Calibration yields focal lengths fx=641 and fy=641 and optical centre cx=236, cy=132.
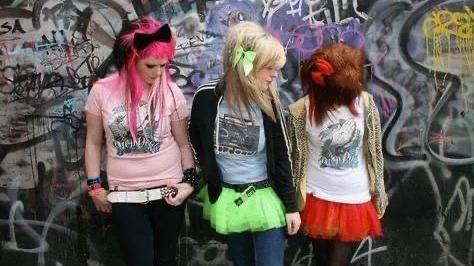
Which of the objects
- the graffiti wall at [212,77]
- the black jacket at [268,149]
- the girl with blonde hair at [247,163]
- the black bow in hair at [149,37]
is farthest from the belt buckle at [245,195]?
the graffiti wall at [212,77]

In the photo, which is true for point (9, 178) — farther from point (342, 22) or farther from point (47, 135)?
point (342, 22)

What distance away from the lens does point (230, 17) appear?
12.8 ft

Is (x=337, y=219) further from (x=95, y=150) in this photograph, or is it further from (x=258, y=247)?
(x=95, y=150)

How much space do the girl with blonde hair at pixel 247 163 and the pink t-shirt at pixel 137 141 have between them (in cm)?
18

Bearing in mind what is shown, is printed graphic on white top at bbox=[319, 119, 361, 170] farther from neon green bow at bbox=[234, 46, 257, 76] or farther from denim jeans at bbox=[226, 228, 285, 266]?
neon green bow at bbox=[234, 46, 257, 76]

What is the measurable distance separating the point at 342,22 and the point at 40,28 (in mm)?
1844

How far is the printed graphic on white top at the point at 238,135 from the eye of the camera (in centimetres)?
321

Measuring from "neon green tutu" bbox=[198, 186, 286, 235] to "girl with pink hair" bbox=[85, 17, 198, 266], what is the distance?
248 mm

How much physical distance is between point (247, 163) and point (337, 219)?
590 mm

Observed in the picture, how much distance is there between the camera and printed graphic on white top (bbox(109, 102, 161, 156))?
3.25 metres

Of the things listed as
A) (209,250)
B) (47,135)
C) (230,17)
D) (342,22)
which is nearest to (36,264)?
(47,135)

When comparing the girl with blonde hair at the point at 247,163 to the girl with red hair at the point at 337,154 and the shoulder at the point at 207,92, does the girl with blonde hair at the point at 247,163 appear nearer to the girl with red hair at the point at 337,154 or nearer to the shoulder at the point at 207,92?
the shoulder at the point at 207,92

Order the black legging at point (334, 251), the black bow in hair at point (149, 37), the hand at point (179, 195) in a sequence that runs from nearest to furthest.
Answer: the black bow in hair at point (149, 37)
the hand at point (179, 195)
the black legging at point (334, 251)

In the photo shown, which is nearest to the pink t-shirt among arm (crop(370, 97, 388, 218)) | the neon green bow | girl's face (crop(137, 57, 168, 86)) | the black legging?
girl's face (crop(137, 57, 168, 86))
